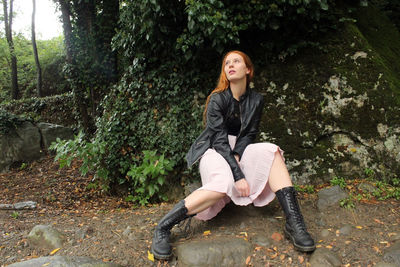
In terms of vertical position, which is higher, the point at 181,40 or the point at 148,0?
the point at 148,0

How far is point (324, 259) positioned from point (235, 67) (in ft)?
6.40

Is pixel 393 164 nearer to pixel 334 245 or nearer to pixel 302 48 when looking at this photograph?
pixel 334 245

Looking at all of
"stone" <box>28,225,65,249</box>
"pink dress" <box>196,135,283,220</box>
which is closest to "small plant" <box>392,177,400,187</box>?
"pink dress" <box>196,135,283,220</box>

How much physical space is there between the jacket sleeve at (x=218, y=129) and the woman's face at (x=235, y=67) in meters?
0.26

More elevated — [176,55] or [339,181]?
[176,55]

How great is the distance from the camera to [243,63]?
9.50ft

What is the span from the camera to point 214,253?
2420mm

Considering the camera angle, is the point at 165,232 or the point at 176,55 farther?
the point at 176,55

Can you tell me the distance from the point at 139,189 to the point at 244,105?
2254 mm

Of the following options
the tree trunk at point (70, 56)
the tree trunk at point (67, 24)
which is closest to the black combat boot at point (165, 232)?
the tree trunk at point (70, 56)

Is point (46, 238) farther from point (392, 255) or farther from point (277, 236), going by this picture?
point (392, 255)

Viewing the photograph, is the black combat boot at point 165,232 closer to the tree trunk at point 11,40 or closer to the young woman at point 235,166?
the young woman at point 235,166

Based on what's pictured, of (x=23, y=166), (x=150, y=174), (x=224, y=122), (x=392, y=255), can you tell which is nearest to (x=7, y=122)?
(x=23, y=166)

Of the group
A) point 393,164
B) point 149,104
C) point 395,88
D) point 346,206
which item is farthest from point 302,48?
point 149,104
